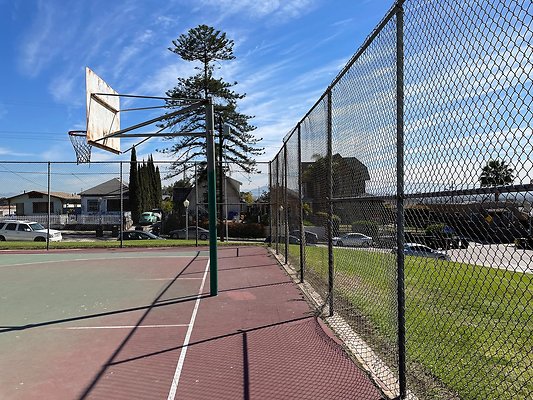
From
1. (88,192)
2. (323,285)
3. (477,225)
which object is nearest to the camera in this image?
(477,225)

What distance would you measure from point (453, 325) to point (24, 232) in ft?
88.7

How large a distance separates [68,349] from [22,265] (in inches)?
415

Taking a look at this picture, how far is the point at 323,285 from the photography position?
8.81 metres

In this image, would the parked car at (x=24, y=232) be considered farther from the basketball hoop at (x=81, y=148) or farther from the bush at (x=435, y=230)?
the bush at (x=435, y=230)

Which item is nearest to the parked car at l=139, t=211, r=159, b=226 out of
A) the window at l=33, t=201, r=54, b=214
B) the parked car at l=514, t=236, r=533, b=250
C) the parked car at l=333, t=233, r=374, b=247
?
the window at l=33, t=201, r=54, b=214

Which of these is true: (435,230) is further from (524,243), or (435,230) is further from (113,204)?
(113,204)

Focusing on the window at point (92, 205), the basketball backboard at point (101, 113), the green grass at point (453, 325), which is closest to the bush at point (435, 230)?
the green grass at point (453, 325)

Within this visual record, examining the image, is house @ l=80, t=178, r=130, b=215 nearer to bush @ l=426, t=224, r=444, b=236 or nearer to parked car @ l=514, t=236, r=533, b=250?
bush @ l=426, t=224, r=444, b=236

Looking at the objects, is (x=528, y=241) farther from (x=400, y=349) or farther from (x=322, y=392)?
(x=322, y=392)

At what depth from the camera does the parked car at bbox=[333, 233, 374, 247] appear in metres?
5.57

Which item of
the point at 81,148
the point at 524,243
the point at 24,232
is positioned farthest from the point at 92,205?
the point at 524,243

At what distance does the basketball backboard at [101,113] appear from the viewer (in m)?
9.66

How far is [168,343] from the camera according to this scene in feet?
19.1

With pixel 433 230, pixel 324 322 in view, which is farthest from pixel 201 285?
pixel 433 230
